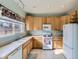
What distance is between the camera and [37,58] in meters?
5.27

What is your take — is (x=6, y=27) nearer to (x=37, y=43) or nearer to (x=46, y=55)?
(x=46, y=55)

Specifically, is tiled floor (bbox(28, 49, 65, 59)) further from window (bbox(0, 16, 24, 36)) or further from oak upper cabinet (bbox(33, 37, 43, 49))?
window (bbox(0, 16, 24, 36))

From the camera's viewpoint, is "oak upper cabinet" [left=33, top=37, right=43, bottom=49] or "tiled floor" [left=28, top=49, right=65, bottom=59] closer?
"tiled floor" [left=28, top=49, right=65, bottom=59]

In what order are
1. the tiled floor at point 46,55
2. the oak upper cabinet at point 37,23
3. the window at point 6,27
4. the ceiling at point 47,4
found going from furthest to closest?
1. the oak upper cabinet at point 37,23
2. the tiled floor at point 46,55
3. the ceiling at point 47,4
4. the window at point 6,27

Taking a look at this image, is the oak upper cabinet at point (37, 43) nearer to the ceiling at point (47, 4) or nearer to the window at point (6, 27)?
the ceiling at point (47, 4)

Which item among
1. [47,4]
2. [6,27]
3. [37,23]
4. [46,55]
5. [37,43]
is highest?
[47,4]

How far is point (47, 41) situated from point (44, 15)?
6.56 ft

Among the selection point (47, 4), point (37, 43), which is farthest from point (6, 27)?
point (37, 43)

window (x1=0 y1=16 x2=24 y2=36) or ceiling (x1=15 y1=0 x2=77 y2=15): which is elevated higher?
ceiling (x1=15 y1=0 x2=77 y2=15)

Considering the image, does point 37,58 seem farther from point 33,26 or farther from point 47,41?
point 33,26

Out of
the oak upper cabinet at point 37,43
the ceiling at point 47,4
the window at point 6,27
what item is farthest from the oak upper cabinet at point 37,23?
the window at point 6,27

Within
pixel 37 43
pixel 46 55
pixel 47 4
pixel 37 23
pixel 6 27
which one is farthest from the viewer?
pixel 37 23

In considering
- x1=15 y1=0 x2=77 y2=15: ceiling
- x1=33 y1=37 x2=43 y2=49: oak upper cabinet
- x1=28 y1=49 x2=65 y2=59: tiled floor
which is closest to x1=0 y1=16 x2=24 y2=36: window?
x1=15 y1=0 x2=77 y2=15: ceiling

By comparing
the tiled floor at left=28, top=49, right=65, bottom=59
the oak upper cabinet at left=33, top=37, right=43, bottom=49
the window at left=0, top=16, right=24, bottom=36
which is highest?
the window at left=0, top=16, right=24, bottom=36
